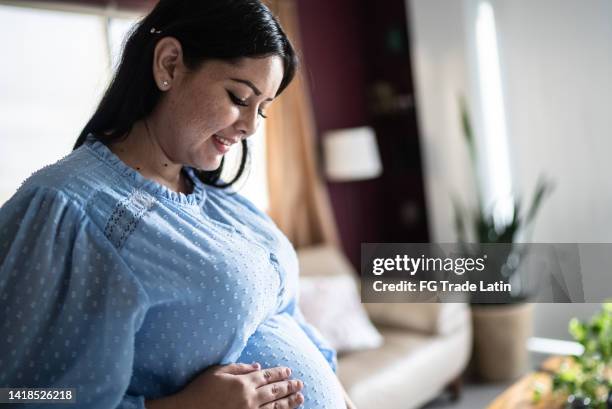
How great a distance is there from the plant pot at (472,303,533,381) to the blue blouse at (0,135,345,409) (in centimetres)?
208

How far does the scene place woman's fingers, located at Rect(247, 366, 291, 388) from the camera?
0.80 metres

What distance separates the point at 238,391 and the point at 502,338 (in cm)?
221

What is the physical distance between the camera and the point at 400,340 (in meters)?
2.39

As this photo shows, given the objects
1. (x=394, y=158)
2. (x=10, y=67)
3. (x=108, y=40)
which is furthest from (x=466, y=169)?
(x=10, y=67)

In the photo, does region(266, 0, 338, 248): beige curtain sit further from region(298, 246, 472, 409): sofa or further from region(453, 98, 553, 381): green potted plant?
region(453, 98, 553, 381): green potted plant

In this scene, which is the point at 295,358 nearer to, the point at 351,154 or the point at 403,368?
the point at 403,368

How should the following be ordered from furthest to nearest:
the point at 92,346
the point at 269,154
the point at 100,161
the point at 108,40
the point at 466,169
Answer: the point at 466,169, the point at 269,154, the point at 108,40, the point at 100,161, the point at 92,346

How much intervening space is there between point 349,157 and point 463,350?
114 centimetres

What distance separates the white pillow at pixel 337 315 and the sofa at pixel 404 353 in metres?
0.05

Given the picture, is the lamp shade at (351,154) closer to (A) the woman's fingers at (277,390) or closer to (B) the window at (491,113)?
(B) the window at (491,113)

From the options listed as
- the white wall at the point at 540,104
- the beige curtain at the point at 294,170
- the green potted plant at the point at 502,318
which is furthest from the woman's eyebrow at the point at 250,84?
the white wall at the point at 540,104

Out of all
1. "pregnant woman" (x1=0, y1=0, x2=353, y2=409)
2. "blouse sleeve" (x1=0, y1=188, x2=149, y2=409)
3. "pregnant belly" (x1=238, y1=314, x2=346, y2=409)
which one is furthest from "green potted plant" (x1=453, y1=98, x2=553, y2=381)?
"blouse sleeve" (x1=0, y1=188, x2=149, y2=409)

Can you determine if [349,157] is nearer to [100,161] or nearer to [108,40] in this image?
[108,40]

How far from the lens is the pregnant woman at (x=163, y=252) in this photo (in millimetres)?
666
